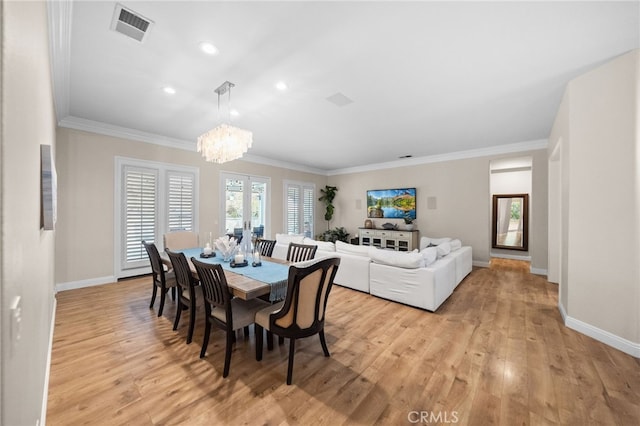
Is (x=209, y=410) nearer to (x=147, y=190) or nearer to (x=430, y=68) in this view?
(x=430, y=68)

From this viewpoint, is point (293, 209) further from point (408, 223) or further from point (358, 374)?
point (358, 374)

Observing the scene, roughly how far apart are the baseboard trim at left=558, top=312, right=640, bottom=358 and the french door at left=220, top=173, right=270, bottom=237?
5346mm

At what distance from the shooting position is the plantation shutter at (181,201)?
200 inches

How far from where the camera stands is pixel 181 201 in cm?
522

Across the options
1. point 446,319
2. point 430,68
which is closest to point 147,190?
point 430,68

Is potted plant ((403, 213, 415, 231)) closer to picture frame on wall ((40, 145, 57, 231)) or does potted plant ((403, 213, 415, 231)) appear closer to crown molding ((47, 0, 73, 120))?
picture frame on wall ((40, 145, 57, 231))

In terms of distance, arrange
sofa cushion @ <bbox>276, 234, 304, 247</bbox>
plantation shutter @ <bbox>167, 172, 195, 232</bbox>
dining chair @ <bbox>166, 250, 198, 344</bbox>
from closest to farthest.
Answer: dining chair @ <bbox>166, 250, 198, 344</bbox> < sofa cushion @ <bbox>276, 234, 304, 247</bbox> < plantation shutter @ <bbox>167, 172, 195, 232</bbox>

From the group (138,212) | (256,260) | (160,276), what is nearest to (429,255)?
(256,260)

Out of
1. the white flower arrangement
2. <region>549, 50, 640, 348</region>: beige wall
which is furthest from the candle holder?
<region>549, 50, 640, 348</region>: beige wall

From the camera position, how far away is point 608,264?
2.53 meters

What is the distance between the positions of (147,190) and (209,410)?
14.6 feet

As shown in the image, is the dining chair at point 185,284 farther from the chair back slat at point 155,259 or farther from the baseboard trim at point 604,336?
the baseboard trim at point 604,336

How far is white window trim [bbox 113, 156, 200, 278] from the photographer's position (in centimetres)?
445

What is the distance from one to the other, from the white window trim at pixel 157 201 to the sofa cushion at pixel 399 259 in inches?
157
